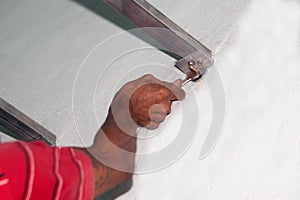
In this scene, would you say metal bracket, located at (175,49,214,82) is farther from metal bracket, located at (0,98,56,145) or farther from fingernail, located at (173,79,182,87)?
metal bracket, located at (0,98,56,145)

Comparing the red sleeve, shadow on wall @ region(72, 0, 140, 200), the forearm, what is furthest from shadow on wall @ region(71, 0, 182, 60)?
the red sleeve

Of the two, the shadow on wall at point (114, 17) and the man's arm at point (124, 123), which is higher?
the shadow on wall at point (114, 17)

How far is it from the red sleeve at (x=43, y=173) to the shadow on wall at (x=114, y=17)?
36 centimetres

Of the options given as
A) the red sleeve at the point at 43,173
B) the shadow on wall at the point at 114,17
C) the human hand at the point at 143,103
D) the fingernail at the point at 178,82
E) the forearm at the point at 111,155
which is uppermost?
the shadow on wall at the point at 114,17

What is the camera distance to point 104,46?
1108mm

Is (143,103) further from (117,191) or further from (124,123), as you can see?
(117,191)

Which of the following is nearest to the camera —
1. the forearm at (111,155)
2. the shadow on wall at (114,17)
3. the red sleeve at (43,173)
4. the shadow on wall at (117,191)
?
the red sleeve at (43,173)

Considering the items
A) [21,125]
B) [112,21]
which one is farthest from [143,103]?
[112,21]

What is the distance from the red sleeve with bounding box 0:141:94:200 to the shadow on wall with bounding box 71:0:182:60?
1.17 feet

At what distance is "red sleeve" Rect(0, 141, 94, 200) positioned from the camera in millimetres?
604

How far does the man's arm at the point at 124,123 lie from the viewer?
2.54ft

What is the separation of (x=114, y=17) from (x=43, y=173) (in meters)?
0.59

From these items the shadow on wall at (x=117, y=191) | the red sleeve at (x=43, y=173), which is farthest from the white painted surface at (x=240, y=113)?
the red sleeve at (x=43, y=173)

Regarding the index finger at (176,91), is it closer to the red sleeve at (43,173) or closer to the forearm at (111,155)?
the forearm at (111,155)
